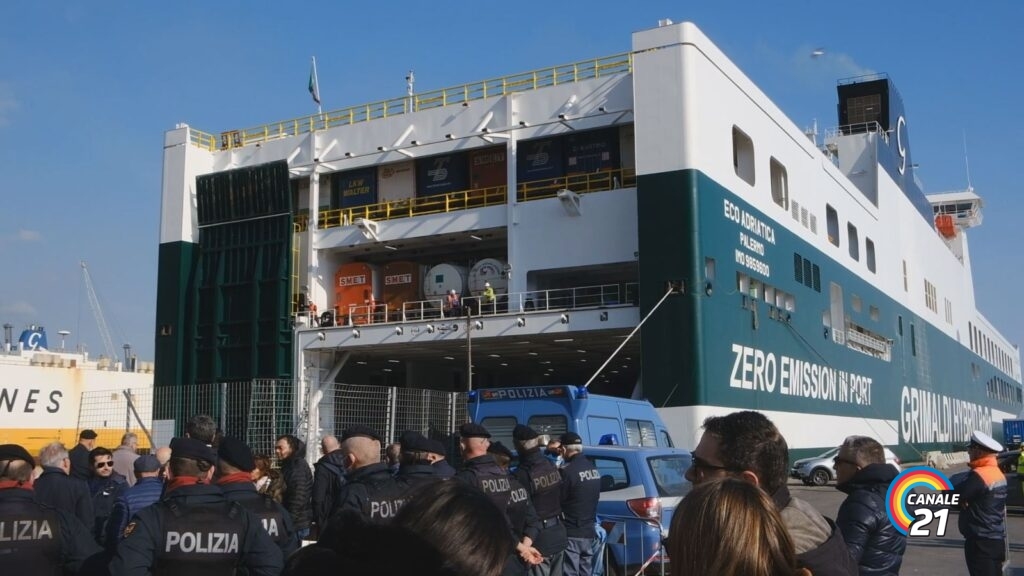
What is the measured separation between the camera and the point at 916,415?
4931 centimetres

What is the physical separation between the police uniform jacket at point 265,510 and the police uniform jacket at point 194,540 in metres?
0.72

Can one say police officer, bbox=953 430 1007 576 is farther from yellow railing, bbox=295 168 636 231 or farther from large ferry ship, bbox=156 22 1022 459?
yellow railing, bbox=295 168 636 231

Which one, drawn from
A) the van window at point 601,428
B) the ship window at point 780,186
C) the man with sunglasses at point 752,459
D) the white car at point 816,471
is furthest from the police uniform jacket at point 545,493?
the ship window at point 780,186

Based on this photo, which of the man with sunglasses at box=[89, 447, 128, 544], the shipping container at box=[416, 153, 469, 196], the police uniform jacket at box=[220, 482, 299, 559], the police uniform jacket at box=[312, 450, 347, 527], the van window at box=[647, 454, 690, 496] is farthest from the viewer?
the shipping container at box=[416, 153, 469, 196]

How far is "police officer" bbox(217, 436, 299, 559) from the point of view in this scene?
5.42m

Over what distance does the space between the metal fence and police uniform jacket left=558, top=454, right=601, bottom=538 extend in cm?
579

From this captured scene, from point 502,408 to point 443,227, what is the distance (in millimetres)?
16910

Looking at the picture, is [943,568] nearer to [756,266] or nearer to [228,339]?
[756,266]

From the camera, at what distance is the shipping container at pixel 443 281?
1256 inches

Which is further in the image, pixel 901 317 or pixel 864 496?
pixel 901 317

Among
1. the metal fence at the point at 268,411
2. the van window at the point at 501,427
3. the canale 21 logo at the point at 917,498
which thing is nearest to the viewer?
the canale 21 logo at the point at 917,498

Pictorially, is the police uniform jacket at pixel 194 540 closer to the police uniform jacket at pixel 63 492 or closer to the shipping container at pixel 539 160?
the police uniform jacket at pixel 63 492

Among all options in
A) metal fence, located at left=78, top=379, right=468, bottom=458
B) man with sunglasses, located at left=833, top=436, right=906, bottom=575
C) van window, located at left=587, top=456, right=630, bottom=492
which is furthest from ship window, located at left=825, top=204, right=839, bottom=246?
man with sunglasses, located at left=833, top=436, right=906, bottom=575

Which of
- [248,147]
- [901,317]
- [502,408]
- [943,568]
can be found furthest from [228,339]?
[901,317]
